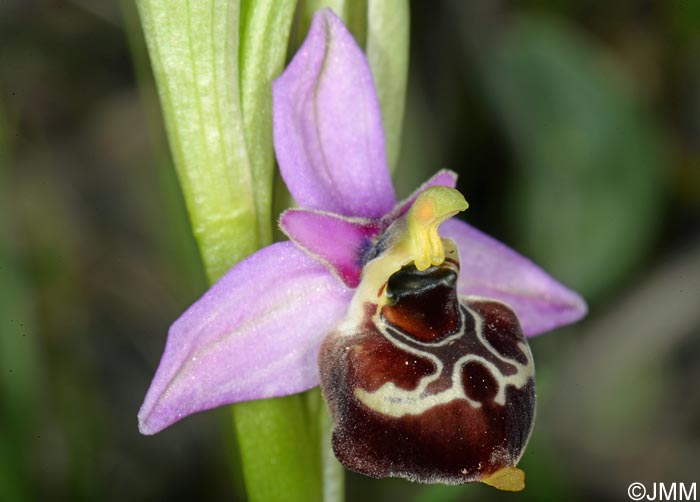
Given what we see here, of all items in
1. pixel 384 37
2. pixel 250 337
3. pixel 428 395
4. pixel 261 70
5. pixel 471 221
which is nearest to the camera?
pixel 428 395

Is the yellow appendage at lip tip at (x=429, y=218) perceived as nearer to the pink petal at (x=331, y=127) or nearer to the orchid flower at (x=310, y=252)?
the orchid flower at (x=310, y=252)

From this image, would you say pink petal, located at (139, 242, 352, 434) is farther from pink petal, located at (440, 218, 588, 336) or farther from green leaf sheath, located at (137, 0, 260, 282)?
pink petal, located at (440, 218, 588, 336)

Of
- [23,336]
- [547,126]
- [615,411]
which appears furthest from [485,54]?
[23,336]

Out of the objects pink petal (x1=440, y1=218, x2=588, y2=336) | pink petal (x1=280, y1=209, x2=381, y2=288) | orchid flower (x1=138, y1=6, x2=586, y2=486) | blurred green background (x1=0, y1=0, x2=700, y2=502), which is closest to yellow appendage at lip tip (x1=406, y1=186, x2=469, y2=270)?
orchid flower (x1=138, y1=6, x2=586, y2=486)

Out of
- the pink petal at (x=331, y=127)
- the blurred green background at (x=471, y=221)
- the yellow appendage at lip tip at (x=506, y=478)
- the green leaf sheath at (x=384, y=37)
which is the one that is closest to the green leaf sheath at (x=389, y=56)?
the green leaf sheath at (x=384, y=37)

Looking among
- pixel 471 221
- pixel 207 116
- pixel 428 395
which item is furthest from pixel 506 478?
pixel 471 221

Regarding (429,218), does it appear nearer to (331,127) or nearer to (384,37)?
(331,127)
